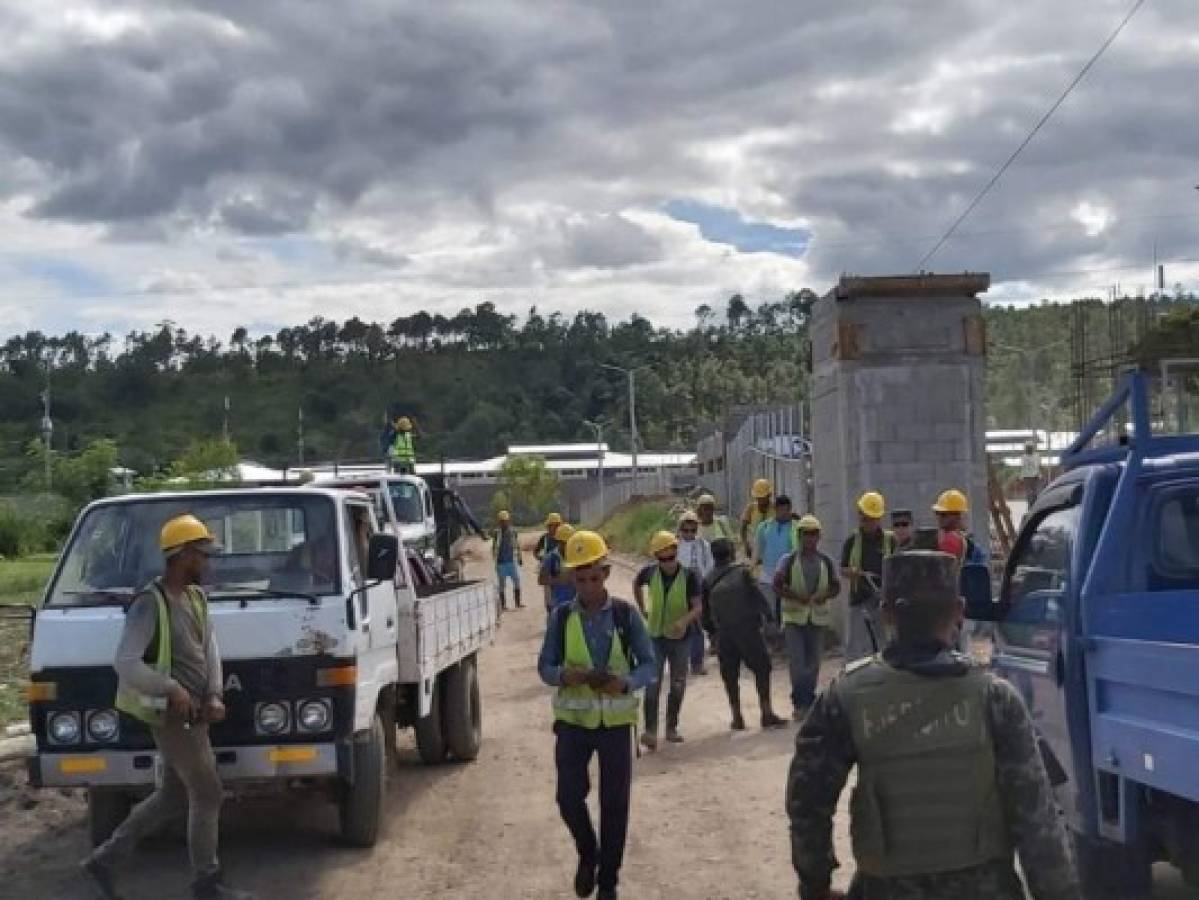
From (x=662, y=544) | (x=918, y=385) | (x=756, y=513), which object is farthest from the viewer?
(x=756, y=513)

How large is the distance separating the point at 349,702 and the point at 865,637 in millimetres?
5785

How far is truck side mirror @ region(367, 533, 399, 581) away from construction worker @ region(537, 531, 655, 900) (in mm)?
1713

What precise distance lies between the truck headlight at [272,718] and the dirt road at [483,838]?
0.83 m

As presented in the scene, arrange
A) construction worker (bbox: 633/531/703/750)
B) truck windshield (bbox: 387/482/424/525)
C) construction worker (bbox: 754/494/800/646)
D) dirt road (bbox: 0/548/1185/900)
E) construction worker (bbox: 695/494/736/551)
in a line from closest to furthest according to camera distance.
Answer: dirt road (bbox: 0/548/1185/900) → construction worker (bbox: 633/531/703/750) → construction worker (bbox: 754/494/800/646) → construction worker (bbox: 695/494/736/551) → truck windshield (bbox: 387/482/424/525)

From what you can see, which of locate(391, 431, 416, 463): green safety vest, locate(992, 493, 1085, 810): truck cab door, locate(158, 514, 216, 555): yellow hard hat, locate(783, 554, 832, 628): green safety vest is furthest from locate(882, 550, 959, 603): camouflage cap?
locate(391, 431, 416, 463): green safety vest

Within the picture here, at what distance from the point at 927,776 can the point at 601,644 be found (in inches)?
147

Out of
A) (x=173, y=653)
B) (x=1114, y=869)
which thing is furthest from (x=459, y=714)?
(x=1114, y=869)

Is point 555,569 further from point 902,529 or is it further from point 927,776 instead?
point 927,776

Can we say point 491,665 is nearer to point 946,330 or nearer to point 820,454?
point 820,454

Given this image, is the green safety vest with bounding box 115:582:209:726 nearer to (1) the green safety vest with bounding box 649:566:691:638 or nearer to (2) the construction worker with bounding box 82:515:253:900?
(2) the construction worker with bounding box 82:515:253:900

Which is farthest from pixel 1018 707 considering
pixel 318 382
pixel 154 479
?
pixel 318 382

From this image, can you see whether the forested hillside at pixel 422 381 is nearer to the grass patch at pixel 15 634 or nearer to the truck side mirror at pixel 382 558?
the grass patch at pixel 15 634

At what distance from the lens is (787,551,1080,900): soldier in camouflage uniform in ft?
12.1

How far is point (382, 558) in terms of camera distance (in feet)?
29.1
